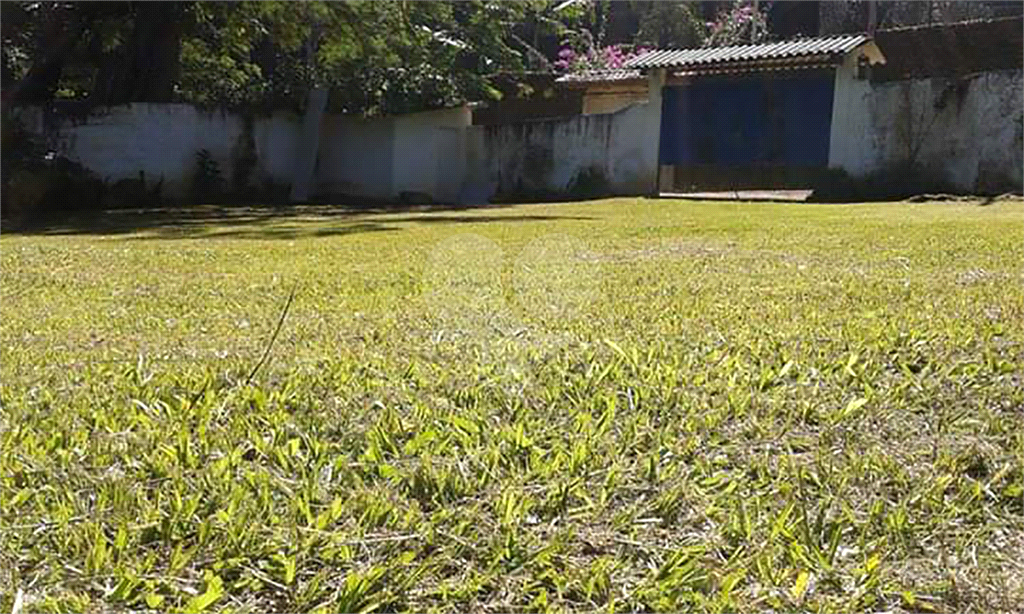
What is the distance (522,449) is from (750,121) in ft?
55.6

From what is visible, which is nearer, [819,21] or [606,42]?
[819,21]

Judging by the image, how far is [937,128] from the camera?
1486 centimetres

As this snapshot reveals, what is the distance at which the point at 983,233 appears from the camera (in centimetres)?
763

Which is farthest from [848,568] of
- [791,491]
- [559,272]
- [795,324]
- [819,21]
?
[819,21]

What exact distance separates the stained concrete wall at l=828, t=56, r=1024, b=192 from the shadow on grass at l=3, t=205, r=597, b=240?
231 inches

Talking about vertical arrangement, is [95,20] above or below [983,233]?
above

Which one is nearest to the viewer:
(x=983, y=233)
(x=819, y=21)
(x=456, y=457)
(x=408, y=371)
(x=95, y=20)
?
(x=456, y=457)

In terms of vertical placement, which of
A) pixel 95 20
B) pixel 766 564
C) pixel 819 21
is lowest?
pixel 766 564

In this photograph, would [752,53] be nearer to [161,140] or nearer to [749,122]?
[749,122]

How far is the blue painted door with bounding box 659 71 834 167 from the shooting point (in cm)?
1738

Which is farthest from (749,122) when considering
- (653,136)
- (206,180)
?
(206,180)

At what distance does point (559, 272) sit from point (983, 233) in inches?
142

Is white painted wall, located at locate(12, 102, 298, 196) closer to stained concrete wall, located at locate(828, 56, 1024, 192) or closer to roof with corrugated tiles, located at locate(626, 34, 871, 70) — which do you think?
roof with corrugated tiles, located at locate(626, 34, 871, 70)

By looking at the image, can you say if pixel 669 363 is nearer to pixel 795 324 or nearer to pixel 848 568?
pixel 795 324
